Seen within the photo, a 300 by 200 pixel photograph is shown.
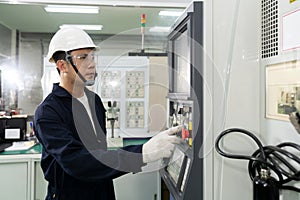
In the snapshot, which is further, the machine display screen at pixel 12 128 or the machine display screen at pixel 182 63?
the machine display screen at pixel 12 128

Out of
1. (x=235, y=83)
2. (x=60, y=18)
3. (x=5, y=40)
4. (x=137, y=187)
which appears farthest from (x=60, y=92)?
(x=5, y=40)

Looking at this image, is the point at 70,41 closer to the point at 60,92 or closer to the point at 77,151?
the point at 60,92

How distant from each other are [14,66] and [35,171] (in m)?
2.27

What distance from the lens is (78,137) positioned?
1268 mm

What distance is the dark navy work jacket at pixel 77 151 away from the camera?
3.48 feet

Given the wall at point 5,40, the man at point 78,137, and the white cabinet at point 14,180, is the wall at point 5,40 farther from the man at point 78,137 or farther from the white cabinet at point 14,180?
the man at point 78,137

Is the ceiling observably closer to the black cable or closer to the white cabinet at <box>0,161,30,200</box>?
the white cabinet at <box>0,161,30,200</box>

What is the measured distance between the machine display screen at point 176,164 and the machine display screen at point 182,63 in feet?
0.87

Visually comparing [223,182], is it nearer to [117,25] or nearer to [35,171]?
[35,171]

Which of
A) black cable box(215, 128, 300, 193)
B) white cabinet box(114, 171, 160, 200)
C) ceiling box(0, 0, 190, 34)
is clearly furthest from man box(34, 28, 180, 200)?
ceiling box(0, 0, 190, 34)

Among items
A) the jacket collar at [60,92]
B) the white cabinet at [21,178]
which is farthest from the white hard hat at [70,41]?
the white cabinet at [21,178]

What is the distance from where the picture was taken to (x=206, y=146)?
36.6 inches

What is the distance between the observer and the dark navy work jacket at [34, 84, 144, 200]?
3.48ft

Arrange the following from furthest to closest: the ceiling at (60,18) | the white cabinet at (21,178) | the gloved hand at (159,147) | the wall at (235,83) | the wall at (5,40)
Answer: the wall at (5,40)
the ceiling at (60,18)
the white cabinet at (21,178)
the gloved hand at (159,147)
the wall at (235,83)
